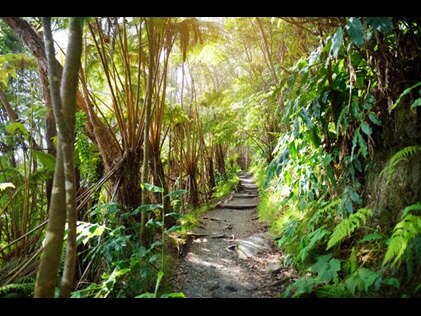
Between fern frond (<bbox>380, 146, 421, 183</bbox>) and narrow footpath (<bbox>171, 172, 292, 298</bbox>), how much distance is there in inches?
61.3

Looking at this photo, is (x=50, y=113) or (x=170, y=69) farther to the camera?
(x=170, y=69)

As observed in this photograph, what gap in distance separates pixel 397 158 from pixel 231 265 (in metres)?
2.59

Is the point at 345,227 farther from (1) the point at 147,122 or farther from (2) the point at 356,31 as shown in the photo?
(1) the point at 147,122

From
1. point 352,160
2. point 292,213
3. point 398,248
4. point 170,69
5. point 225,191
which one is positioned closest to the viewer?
point 398,248

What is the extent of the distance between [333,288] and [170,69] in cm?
893

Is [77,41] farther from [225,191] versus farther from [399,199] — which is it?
[225,191]

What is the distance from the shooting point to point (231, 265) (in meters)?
4.05

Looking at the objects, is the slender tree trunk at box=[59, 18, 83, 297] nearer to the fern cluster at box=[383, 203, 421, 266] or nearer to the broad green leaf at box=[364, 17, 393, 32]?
the broad green leaf at box=[364, 17, 393, 32]

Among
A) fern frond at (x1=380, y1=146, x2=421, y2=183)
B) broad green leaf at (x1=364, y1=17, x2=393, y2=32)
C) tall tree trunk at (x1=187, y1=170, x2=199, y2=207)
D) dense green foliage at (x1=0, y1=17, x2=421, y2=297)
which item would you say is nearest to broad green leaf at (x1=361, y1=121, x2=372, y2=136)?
dense green foliage at (x1=0, y1=17, x2=421, y2=297)

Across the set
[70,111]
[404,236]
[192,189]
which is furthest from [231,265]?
[192,189]

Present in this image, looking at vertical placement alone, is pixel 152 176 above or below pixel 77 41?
below

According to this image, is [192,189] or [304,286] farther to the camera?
[192,189]
